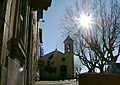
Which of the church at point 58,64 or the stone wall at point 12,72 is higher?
the church at point 58,64

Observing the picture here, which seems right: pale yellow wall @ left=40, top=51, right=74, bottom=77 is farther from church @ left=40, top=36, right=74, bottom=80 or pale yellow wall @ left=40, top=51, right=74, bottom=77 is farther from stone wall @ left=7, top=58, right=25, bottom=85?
stone wall @ left=7, top=58, right=25, bottom=85

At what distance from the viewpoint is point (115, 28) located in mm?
22688

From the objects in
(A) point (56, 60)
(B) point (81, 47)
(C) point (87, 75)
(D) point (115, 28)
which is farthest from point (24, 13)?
(A) point (56, 60)

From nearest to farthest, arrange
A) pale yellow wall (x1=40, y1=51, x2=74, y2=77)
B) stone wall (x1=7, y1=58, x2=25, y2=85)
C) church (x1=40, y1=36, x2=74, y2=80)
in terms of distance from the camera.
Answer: stone wall (x1=7, y1=58, x2=25, y2=85) < church (x1=40, y1=36, x2=74, y2=80) < pale yellow wall (x1=40, y1=51, x2=74, y2=77)

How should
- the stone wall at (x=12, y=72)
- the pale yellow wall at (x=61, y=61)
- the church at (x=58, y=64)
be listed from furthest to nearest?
the pale yellow wall at (x=61, y=61), the church at (x=58, y=64), the stone wall at (x=12, y=72)

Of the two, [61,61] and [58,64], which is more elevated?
[61,61]

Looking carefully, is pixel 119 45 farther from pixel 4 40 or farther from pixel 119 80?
pixel 4 40

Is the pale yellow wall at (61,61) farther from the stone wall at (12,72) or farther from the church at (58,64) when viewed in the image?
the stone wall at (12,72)

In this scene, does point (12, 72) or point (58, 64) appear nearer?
point (12, 72)

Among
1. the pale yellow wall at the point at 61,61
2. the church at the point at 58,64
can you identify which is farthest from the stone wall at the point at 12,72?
the pale yellow wall at the point at 61,61

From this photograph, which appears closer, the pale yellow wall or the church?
the church

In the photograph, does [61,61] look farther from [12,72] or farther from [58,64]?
[12,72]

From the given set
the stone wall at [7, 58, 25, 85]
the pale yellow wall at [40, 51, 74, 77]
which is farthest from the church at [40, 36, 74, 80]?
the stone wall at [7, 58, 25, 85]

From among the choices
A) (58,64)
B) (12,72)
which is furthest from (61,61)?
(12,72)
